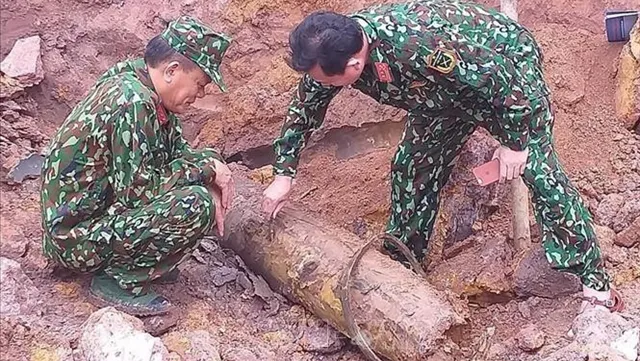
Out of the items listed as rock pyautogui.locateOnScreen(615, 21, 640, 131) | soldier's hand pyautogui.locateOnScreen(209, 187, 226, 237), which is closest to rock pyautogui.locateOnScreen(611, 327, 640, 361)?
soldier's hand pyautogui.locateOnScreen(209, 187, 226, 237)

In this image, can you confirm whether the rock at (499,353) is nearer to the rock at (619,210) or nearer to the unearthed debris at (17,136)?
the rock at (619,210)

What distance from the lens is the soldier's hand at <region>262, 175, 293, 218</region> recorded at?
3834 millimetres

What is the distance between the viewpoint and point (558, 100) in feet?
16.4

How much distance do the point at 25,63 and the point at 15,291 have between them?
164 centimetres

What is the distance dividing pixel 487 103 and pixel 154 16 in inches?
89.9

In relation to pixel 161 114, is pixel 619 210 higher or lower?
lower

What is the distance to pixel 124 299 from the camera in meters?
3.54

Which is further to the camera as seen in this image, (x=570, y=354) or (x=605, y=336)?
(x=605, y=336)

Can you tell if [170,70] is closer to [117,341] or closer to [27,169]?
[117,341]

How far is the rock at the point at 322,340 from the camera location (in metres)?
3.69

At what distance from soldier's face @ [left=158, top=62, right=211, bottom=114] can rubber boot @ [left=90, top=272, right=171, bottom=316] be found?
2.51 ft

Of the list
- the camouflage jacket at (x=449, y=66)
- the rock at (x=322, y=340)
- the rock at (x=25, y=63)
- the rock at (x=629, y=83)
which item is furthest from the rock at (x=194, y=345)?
the rock at (x=629, y=83)

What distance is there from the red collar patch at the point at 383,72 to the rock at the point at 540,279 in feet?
3.94

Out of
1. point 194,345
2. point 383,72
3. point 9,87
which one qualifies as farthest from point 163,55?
point 9,87
